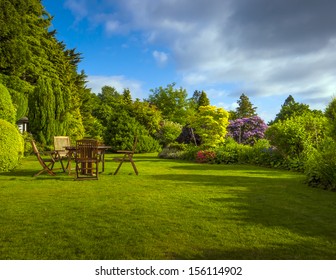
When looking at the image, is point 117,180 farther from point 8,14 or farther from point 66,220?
point 8,14

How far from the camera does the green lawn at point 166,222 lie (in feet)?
11.1

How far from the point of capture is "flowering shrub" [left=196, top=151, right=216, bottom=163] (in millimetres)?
16047

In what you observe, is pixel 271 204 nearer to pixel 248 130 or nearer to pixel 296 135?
pixel 296 135

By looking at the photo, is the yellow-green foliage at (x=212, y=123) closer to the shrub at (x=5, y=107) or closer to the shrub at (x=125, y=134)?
the shrub at (x=125, y=134)

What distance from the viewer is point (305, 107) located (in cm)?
3694

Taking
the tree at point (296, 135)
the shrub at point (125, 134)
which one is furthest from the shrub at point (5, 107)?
the shrub at point (125, 134)

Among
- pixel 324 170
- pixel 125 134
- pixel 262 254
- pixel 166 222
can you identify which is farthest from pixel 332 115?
pixel 125 134

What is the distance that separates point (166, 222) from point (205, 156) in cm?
1194

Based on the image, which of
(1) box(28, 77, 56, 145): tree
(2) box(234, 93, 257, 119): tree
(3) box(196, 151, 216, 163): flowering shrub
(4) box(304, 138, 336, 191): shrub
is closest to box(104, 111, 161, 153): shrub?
(1) box(28, 77, 56, 145): tree

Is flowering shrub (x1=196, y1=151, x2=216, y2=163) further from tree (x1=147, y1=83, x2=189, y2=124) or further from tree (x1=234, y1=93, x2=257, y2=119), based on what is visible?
tree (x1=234, y1=93, x2=257, y2=119)

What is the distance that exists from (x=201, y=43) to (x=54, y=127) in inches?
653

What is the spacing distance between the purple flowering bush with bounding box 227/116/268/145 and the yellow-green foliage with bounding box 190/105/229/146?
5.99 meters

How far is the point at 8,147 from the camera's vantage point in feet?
35.9

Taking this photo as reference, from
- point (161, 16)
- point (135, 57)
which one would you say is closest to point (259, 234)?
point (161, 16)
